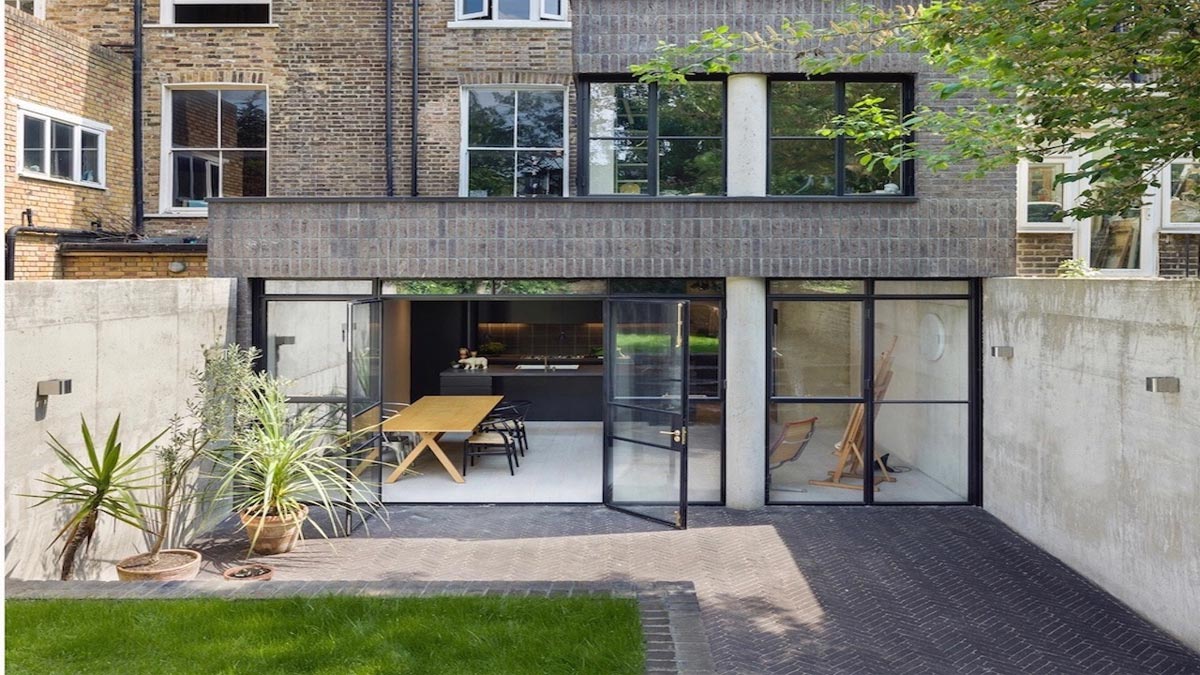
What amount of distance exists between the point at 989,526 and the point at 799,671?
15.9ft

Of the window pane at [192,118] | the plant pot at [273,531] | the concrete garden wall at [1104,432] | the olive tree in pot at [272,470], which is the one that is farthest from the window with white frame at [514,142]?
the concrete garden wall at [1104,432]

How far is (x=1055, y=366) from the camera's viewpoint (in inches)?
355

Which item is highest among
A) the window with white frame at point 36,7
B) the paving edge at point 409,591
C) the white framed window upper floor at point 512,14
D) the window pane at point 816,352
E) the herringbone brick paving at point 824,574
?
the window with white frame at point 36,7

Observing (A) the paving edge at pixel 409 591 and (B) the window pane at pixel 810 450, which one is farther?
(B) the window pane at pixel 810 450

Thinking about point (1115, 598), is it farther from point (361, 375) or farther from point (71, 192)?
point (71, 192)

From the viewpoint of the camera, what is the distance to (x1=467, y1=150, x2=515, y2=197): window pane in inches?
463

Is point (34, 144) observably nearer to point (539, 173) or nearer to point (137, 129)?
point (137, 129)

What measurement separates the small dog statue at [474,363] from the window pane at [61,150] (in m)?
7.10

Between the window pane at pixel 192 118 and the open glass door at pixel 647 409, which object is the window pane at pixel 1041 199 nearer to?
the open glass door at pixel 647 409

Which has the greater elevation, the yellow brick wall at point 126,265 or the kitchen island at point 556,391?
the yellow brick wall at point 126,265

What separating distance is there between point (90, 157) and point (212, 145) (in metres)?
1.46

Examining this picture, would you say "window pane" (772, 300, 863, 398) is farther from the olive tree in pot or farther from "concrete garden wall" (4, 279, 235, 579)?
"concrete garden wall" (4, 279, 235, 579)

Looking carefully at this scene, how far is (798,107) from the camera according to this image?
35.7ft

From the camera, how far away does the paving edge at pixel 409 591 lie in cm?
583
